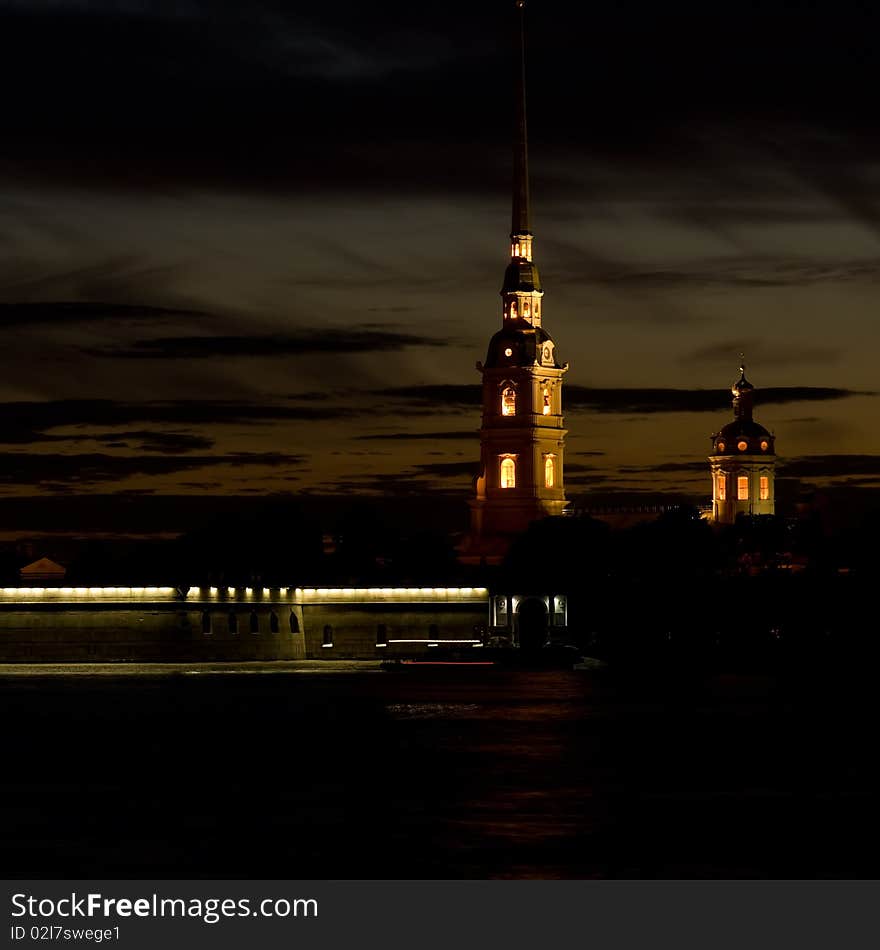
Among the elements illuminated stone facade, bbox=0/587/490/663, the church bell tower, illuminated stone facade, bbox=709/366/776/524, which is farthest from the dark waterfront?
illuminated stone facade, bbox=709/366/776/524

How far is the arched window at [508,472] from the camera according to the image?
6668 inches

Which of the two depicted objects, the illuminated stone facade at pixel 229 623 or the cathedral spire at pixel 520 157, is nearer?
the illuminated stone facade at pixel 229 623

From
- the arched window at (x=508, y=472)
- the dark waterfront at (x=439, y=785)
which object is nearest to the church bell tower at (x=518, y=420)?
the arched window at (x=508, y=472)

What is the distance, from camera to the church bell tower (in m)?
169

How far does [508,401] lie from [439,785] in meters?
111

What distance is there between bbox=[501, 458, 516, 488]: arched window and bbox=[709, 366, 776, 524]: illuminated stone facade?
23.6 metres

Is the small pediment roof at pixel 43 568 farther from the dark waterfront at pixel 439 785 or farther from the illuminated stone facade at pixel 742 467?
the dark waterfront at pixel 439 785

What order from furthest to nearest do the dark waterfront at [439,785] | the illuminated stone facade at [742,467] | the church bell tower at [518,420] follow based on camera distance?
the illuminated stone facade at [742,467], the church bell tower at [518,420], the dark waterfront at [439,785]

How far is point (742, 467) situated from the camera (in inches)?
7387

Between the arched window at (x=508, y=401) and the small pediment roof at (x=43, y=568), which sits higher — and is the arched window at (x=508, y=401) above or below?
above

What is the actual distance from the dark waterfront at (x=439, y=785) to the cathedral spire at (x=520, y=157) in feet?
243
